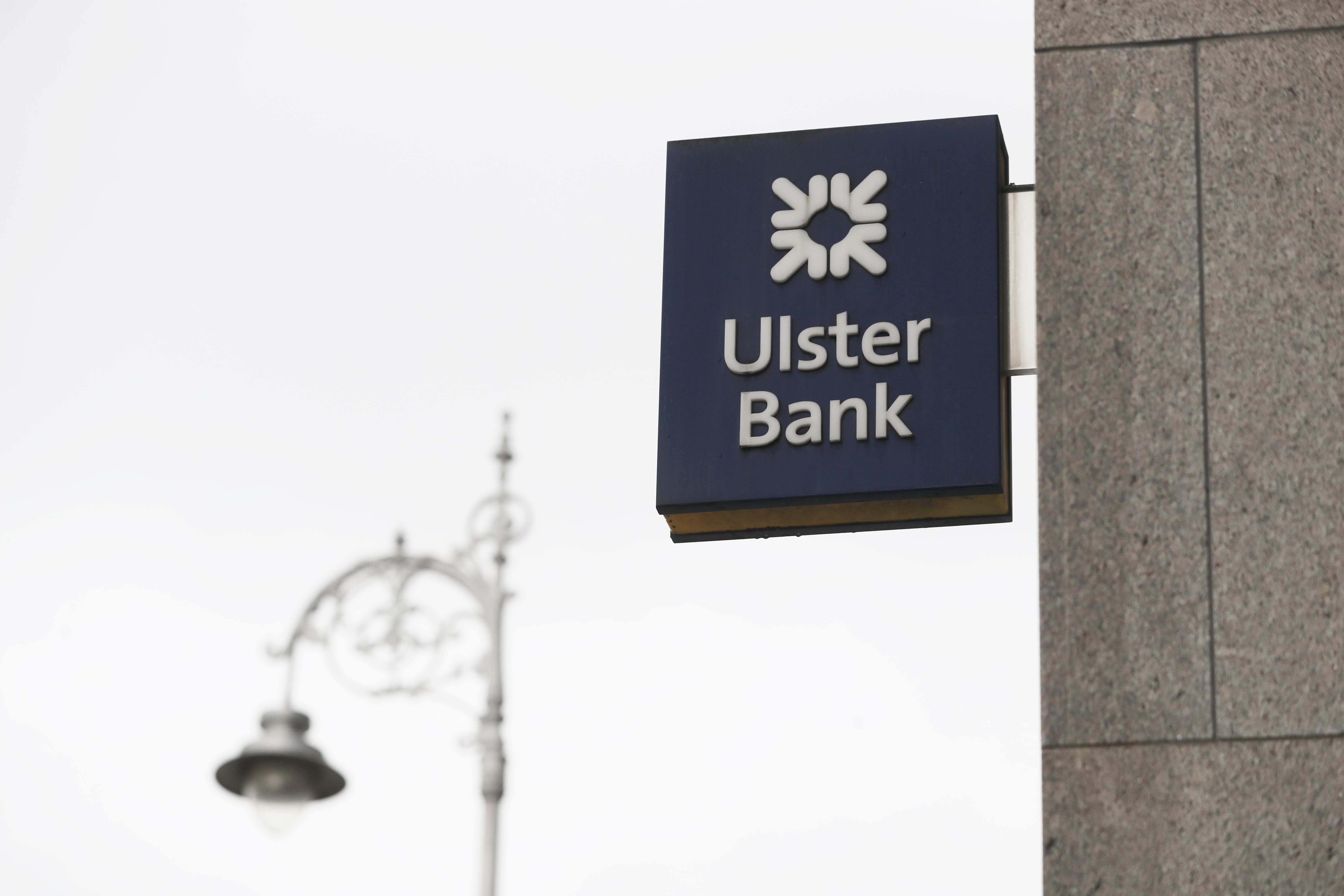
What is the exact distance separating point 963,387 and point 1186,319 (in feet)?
4.03

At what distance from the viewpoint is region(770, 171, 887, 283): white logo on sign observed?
7.27 m

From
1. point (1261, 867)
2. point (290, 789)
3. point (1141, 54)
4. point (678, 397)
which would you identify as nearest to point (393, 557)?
point (290, 789)

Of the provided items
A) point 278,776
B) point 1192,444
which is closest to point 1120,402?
point 1192,444

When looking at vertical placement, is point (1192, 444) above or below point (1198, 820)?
above

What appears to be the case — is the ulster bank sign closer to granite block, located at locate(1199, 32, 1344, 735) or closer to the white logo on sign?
the white logo on sign

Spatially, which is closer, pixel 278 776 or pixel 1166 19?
pixel 1166 19

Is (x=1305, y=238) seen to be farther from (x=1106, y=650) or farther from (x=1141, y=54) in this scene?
(x=1106, y=650)

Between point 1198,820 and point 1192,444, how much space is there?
1.02m

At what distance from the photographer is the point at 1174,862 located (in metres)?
5.16

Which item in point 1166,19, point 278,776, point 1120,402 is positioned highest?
point 1166,19

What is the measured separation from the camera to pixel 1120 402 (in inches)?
228

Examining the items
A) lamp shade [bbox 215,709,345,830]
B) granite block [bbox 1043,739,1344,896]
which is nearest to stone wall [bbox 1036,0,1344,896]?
granite block [bbox 1043,739,1344,896]

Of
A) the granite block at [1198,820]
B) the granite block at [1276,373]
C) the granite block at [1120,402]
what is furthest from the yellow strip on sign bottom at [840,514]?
the granite block at [1198,820]

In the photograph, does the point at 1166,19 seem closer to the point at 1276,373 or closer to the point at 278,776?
the point at 1276,373
